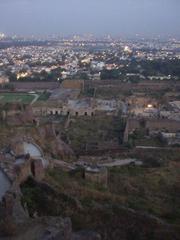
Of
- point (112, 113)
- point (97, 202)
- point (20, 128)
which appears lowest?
point (112, 113)

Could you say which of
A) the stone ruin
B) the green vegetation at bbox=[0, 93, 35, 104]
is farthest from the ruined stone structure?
the green vegetation at bbox=[0, 93, 35, 104]

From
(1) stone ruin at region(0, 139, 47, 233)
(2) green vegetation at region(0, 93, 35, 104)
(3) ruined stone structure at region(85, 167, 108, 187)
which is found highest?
(1) stone ruin at region(0, 139, 47, 233)

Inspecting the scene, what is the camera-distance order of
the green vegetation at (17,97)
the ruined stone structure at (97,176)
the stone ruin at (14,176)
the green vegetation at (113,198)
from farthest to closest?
the green vegetation at (17,97) < the ruined stone structure at (97,176) < the green vegetation at (113,198) < the stone ruin at (14,176)

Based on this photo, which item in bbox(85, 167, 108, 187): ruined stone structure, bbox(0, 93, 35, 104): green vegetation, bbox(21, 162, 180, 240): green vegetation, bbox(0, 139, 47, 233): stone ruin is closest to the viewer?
bbox(0, 139, 47, 233): stone ruin

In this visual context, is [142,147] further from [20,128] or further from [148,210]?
[148,210]

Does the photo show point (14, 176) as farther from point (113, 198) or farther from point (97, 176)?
point (97, 176)

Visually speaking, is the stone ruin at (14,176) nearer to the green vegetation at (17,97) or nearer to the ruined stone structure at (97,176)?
the ruined stone structure at (97,176)

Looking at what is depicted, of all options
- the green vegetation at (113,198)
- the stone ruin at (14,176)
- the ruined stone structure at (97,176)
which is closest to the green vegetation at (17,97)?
the stone ruin at (14,176)

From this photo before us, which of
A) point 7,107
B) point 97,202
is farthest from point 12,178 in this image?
point 7,107

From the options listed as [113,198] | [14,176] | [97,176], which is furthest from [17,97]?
[14,176]

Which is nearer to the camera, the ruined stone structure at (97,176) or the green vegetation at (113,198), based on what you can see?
the green vegetation at (113,198)

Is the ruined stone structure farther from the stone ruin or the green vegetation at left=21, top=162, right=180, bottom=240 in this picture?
the stone ruin
